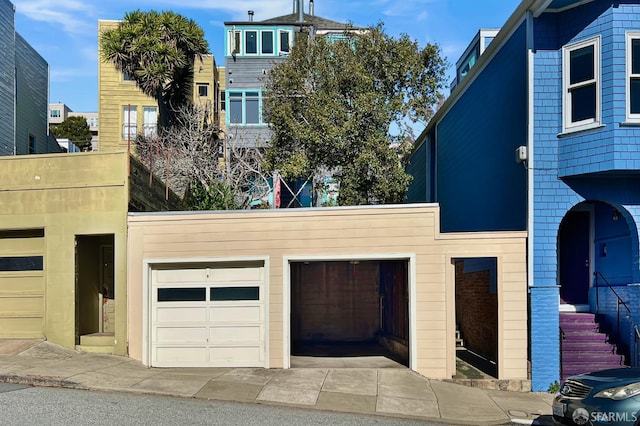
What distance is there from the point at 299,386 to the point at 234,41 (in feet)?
61.1

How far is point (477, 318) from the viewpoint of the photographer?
14.8 meters

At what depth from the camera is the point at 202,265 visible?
12711mm

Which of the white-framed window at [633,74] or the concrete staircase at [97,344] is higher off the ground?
the white-framed window at [633,74]

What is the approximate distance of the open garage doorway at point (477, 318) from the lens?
12903mm

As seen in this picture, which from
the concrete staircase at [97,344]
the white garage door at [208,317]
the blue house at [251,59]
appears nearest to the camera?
the white garage door at [208,317]

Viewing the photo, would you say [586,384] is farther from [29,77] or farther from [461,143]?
[29,77]

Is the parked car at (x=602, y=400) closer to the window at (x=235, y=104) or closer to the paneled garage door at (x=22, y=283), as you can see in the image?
the paneled garage door at (x=22, y=283)

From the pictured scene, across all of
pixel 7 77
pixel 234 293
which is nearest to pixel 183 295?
pixel 234 293

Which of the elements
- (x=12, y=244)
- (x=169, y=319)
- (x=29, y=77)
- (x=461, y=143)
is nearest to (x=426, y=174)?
(x=461, y=143)

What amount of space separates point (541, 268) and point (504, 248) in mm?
793

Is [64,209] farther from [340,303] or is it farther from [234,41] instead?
[234,41]

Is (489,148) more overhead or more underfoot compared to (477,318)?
more overhead

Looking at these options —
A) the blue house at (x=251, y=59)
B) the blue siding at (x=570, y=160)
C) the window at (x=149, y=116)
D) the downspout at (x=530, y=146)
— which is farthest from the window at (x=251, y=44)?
the blue siding at (x=570, y=160)

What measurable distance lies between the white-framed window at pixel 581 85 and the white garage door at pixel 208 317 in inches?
275
